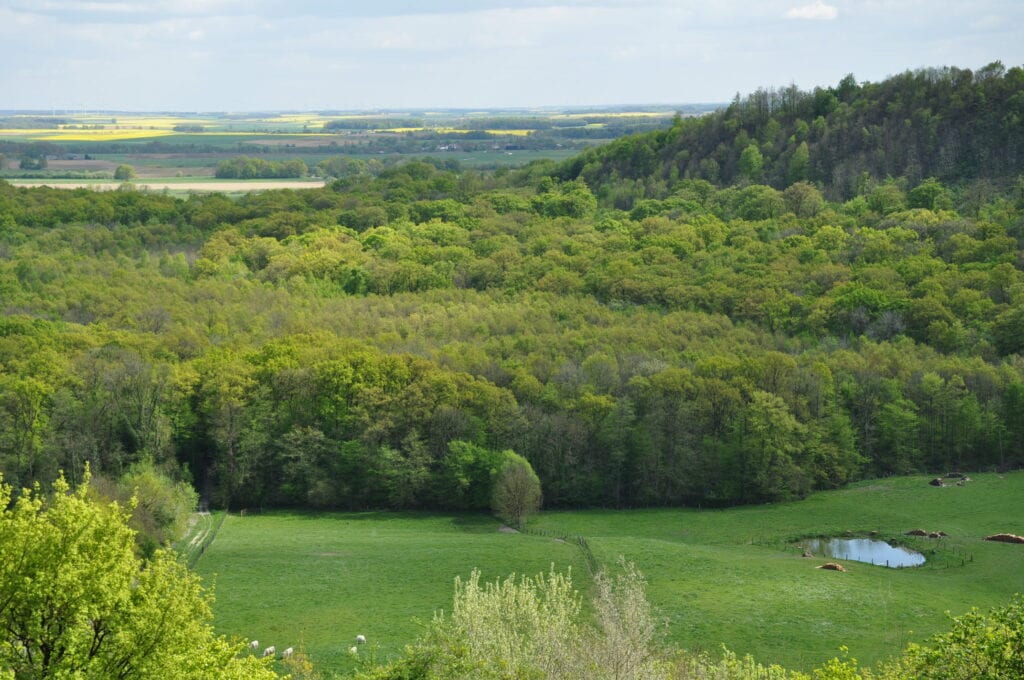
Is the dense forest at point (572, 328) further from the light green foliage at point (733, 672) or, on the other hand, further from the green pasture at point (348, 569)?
the light green foliage at point (733, 672)

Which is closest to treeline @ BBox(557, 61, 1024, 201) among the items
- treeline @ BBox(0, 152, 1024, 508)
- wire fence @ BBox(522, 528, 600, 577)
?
treeline @ BBox(0, 152, 1024, 508)

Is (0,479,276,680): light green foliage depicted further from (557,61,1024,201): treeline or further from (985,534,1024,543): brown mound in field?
(557,61,1024,201): treeline

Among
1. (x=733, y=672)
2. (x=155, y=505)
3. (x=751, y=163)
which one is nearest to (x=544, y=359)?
(x=155, y=505)

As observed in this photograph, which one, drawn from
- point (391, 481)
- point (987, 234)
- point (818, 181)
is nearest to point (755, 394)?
point (391, 481)

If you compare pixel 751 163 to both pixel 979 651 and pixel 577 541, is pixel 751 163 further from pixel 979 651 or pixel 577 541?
pixel 979 651

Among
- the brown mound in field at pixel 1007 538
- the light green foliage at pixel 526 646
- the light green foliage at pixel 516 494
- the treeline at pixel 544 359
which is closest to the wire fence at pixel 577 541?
the light green foliage at pixel 516 494
